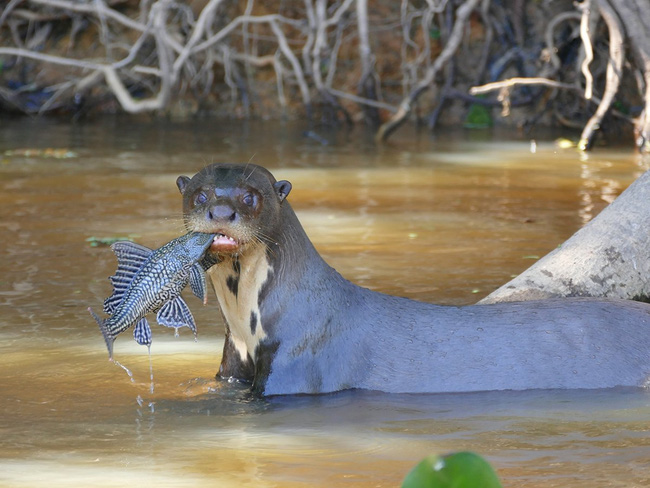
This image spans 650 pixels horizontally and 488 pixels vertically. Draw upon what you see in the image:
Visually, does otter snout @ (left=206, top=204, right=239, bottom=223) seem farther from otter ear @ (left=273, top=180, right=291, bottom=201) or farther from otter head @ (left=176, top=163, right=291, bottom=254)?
otter ear @ (left=273, top=180, right=291, bottom=201)

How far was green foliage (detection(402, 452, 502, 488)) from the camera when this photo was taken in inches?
64.7

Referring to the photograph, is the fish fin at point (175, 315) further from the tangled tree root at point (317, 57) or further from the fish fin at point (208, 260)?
the tangled tree root at point (317, 57)

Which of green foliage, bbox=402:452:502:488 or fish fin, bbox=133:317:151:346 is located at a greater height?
green foliage, bbox=402:452:502:488

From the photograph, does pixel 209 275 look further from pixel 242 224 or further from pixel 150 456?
pixel 150 456

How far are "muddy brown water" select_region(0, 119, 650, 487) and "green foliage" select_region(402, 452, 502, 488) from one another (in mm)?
1768

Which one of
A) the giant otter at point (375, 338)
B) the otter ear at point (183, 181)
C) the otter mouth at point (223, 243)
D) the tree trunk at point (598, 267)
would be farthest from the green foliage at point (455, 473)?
the tree trunk at point (598, 267)

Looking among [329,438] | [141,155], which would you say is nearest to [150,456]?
[329,438]

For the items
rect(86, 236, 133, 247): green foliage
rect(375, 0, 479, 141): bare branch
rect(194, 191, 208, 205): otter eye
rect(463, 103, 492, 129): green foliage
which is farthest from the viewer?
rect(463, 103, 492, 129): green foliage

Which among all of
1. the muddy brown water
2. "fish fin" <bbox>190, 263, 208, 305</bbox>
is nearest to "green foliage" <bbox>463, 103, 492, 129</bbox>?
the muddy brown water

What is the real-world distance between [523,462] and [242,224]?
1223 millimetres

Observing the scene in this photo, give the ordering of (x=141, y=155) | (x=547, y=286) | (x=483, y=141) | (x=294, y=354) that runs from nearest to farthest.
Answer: (x=294, y=354), (x=547, y=286), (x=141, y=155), (x=483, y=141)

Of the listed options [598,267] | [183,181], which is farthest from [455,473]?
[598,267]

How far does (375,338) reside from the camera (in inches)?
171

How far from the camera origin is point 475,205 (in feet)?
30.5
